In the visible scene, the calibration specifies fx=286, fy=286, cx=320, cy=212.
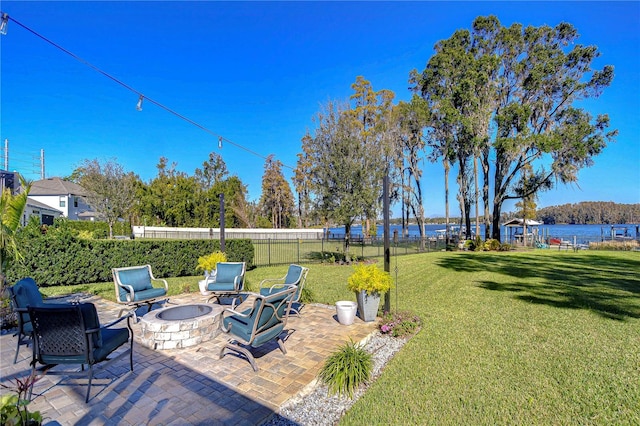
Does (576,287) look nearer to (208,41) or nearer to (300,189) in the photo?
(208,41)

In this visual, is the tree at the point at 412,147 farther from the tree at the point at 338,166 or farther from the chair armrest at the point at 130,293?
the chair armrest at the point at 130,293

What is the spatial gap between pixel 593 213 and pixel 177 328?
10052cm

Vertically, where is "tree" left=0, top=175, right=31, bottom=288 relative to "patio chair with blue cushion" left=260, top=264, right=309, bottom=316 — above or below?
above

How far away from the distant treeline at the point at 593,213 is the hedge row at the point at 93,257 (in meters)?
68.2

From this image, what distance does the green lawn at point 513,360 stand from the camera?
9.16ft

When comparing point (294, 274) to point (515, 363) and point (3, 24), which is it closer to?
point (515, 363)

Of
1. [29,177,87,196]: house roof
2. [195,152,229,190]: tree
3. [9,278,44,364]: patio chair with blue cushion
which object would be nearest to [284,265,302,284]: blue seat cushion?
[9,278,44,364]: patio chair with blue cushion

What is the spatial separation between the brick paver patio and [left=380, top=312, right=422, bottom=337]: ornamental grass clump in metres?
0.54

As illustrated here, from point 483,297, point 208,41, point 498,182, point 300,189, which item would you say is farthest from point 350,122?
point 300,189

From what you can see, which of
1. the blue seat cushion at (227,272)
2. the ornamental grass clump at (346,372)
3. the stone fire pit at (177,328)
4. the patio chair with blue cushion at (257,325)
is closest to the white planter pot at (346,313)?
the patio chair with blue cushion at (257,325)

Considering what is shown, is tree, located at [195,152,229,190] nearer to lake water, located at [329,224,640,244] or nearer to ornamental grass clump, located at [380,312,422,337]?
lake water, located at [329,224,640,244]

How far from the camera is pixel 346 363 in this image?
3379mm

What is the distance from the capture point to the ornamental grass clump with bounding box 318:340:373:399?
3172mm

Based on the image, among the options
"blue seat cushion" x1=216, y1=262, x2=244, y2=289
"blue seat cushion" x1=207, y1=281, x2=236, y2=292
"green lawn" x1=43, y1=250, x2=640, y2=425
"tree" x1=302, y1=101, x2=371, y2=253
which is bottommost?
→ "green lawn" x1=43, y1=250, x2=640, y2=425
